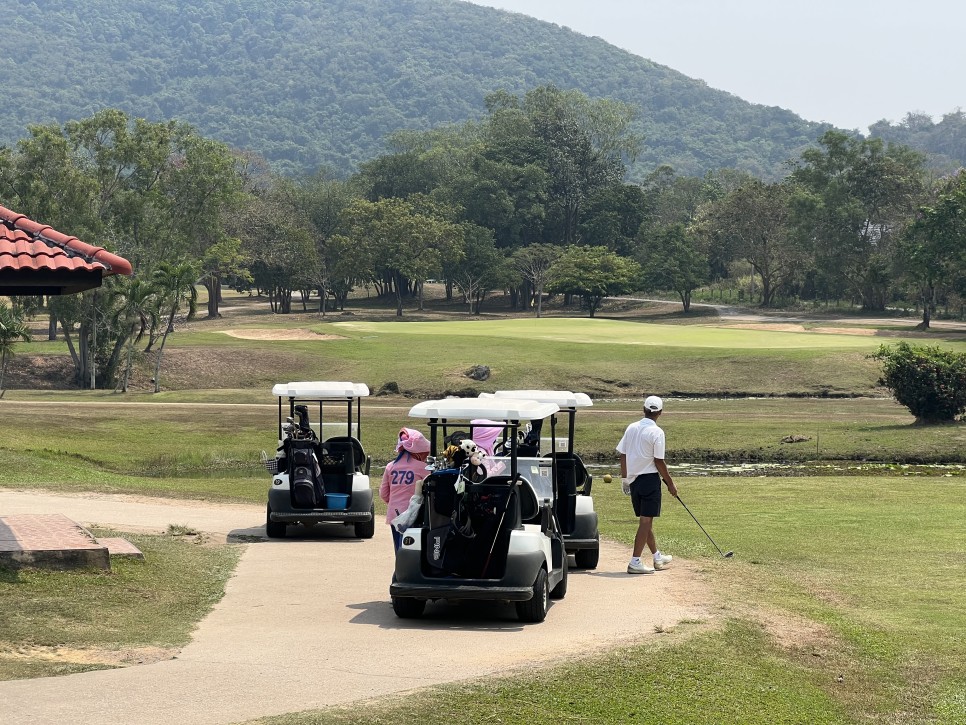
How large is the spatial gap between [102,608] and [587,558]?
5.57 metres

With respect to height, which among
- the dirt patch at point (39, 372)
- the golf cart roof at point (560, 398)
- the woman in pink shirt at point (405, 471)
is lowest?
the dirt patch at point (39, 372)

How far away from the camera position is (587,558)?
1492cm

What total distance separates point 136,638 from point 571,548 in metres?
5.47

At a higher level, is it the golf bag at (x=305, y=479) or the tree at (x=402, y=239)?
the tree at (x=402, y=239)

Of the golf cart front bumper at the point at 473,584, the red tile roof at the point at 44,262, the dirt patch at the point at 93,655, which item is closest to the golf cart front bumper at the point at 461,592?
the golf cart front bumper at the point at 473,584

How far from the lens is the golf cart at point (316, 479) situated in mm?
17547

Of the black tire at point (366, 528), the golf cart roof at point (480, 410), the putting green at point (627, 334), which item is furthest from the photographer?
the putting green at point (627, 334)

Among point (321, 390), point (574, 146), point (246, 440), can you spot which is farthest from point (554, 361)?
point (574, 146)

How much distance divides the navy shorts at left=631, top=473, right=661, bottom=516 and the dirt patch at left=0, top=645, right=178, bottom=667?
5.88 metres

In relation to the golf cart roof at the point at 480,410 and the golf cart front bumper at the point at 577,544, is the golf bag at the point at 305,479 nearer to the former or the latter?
the golf cart front bumper at the point at 577,544

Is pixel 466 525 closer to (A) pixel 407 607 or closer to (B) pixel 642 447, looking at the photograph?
(A) pixel 407 607

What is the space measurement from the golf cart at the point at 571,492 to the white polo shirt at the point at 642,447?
1.77 feet

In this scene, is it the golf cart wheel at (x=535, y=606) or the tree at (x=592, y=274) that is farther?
the tree at (x=592, y=274)

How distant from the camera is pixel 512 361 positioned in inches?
2181
